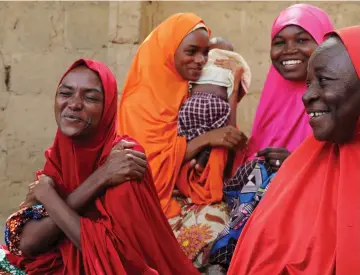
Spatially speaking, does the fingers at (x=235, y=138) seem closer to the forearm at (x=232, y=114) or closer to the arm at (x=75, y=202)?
the forearm at (x=232, y=114)

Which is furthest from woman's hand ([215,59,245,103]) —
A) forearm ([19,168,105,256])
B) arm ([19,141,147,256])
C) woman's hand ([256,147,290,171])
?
forearm ([19,168,105,256])

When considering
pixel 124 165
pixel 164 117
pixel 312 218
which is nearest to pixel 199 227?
pixel 164 117

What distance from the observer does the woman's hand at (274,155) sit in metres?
4.23

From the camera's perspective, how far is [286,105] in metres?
4.61

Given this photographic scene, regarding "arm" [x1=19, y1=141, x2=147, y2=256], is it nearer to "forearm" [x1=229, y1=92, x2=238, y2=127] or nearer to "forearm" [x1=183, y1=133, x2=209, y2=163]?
"forearm" [x1=183, y1=133, x2=209, y2=163]

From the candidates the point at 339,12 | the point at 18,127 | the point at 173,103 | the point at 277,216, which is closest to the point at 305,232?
the point at 277,216

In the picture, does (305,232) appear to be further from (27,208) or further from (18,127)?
(18,127)

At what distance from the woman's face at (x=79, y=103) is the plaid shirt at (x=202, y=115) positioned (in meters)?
0.91

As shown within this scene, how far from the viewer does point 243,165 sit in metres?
4.43

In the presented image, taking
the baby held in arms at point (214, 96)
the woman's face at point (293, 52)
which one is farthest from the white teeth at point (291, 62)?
the baby held in arms at point (214, 96)

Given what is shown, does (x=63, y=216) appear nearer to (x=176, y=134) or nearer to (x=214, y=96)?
(x=176, y=134)

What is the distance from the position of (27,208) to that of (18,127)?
125 inches

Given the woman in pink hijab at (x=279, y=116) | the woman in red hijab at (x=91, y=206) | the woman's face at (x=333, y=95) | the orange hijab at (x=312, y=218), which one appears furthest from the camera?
the woman in pink hijab at (x=279, y=116)

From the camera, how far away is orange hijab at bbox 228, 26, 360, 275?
2.85m
